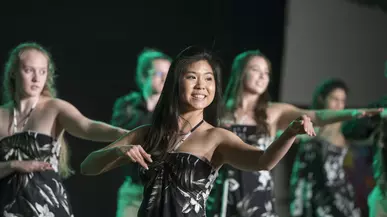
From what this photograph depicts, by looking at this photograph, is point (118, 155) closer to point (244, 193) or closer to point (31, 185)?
point (31, 185)

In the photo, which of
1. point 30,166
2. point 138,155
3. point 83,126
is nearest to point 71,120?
point 83,126

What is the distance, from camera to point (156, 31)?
16.6ft

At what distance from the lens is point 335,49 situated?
542cm

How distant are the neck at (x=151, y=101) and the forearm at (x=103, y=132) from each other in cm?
90

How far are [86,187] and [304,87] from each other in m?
1.82

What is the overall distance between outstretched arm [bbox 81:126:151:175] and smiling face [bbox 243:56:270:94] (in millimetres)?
1484

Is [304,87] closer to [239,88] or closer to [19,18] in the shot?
[239,88]

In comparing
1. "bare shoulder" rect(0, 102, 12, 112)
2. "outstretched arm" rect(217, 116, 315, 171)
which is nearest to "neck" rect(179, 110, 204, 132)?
"outstretched arm" rect(217, 116, 315, 171)

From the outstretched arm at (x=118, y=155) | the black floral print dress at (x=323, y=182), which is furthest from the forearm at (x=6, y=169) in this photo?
the black floral print dress at (x=323, y=182)

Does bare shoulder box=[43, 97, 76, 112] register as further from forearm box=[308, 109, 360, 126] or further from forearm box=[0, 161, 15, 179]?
forearm box=[308, 109, 360, 126]

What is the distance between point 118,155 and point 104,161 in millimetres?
127

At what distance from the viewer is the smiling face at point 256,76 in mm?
4008

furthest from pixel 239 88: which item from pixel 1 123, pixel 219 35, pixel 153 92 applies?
pixel 1 123

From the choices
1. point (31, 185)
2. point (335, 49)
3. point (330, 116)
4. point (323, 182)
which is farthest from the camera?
point (335, 49)
